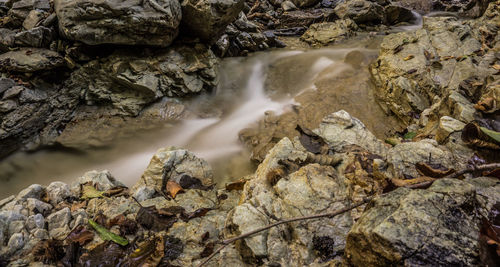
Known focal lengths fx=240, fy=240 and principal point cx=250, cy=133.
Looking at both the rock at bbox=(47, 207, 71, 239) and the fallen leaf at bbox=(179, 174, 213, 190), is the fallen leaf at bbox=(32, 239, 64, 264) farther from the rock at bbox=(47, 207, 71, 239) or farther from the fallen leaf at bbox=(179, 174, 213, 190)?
the fallen leaf at bbox=(179, 174, 213, 190)

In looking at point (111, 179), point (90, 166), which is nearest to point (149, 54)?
point (90, 166)

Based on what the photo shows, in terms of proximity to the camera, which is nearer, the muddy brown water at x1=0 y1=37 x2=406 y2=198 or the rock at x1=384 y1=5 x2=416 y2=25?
the muddy brown water at x1=0 y1=37 x2=406 y2=198

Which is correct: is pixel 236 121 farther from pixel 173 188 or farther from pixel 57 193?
pixel 57 193

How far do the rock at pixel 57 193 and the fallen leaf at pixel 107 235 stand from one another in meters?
1.02

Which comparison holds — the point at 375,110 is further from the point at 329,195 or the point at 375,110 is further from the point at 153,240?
the point at 153,240

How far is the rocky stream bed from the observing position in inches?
84.4

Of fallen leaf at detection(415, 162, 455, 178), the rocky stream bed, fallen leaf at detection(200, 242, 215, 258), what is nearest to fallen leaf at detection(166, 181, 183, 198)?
the rocky stream bed

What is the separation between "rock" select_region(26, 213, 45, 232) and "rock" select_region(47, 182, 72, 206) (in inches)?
20.5

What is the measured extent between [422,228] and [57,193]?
442 centimetres

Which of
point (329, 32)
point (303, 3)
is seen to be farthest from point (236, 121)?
point (303, 3)

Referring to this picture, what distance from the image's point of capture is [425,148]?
124 inches

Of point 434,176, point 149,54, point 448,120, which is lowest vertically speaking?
point 448,120

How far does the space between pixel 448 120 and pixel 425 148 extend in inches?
46.9

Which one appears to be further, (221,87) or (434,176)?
(221,87)
